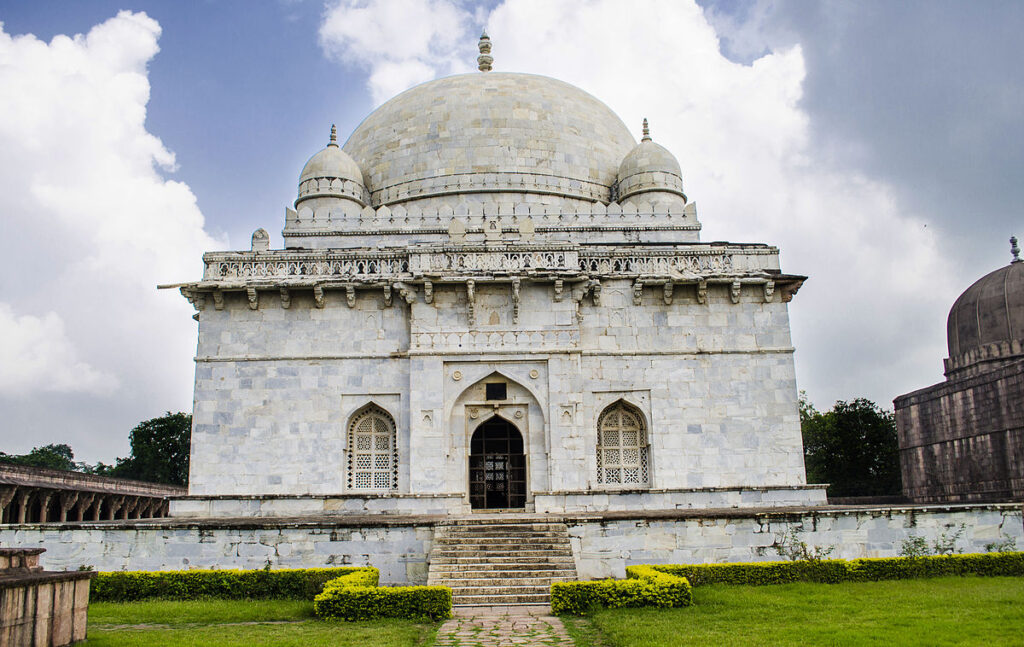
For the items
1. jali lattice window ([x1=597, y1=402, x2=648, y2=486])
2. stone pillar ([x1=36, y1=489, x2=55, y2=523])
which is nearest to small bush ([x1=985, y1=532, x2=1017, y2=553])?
jali lattice window ([x1=597, y1=402, x2=648, y2=486])

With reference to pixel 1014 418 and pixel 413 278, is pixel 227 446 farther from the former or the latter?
pixel 1014 418

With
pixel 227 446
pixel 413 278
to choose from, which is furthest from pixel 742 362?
pixel 227 446

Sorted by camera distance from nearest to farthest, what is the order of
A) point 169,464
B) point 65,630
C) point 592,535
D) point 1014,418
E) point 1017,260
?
1. point 65,630
2. point 592,535
3. point 1014,418
4. point 1017,260
5. point 169,464

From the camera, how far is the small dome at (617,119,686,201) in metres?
26.3

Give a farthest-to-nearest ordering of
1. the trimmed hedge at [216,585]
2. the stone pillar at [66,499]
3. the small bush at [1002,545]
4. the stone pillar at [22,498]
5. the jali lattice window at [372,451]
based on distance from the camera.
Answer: the stone pillar at [66,499], the stone pillar at [22,498], the jali lattice window at [372,451], the small bush at [1002,545], the trimmed hedge at [216,585]

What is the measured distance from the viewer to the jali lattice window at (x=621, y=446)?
20.3 meters

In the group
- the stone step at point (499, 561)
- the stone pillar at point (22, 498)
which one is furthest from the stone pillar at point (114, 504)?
the stone step at point (499, 561)

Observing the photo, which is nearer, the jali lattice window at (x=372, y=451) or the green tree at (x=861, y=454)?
the jali lattice window at (x=372, y=451)

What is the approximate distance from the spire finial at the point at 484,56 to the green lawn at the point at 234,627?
24475 millimetres

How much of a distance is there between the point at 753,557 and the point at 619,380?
626cm

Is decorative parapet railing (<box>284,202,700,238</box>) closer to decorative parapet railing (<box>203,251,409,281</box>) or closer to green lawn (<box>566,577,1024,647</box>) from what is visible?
decorative parapet railing (<box>203,251,409,281</box>)

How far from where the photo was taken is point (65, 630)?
9.17m

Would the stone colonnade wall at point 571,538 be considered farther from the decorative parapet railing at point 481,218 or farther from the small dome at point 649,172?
the small dome at point 649,172

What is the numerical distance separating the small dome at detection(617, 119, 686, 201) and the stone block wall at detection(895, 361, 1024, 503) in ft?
35.3
